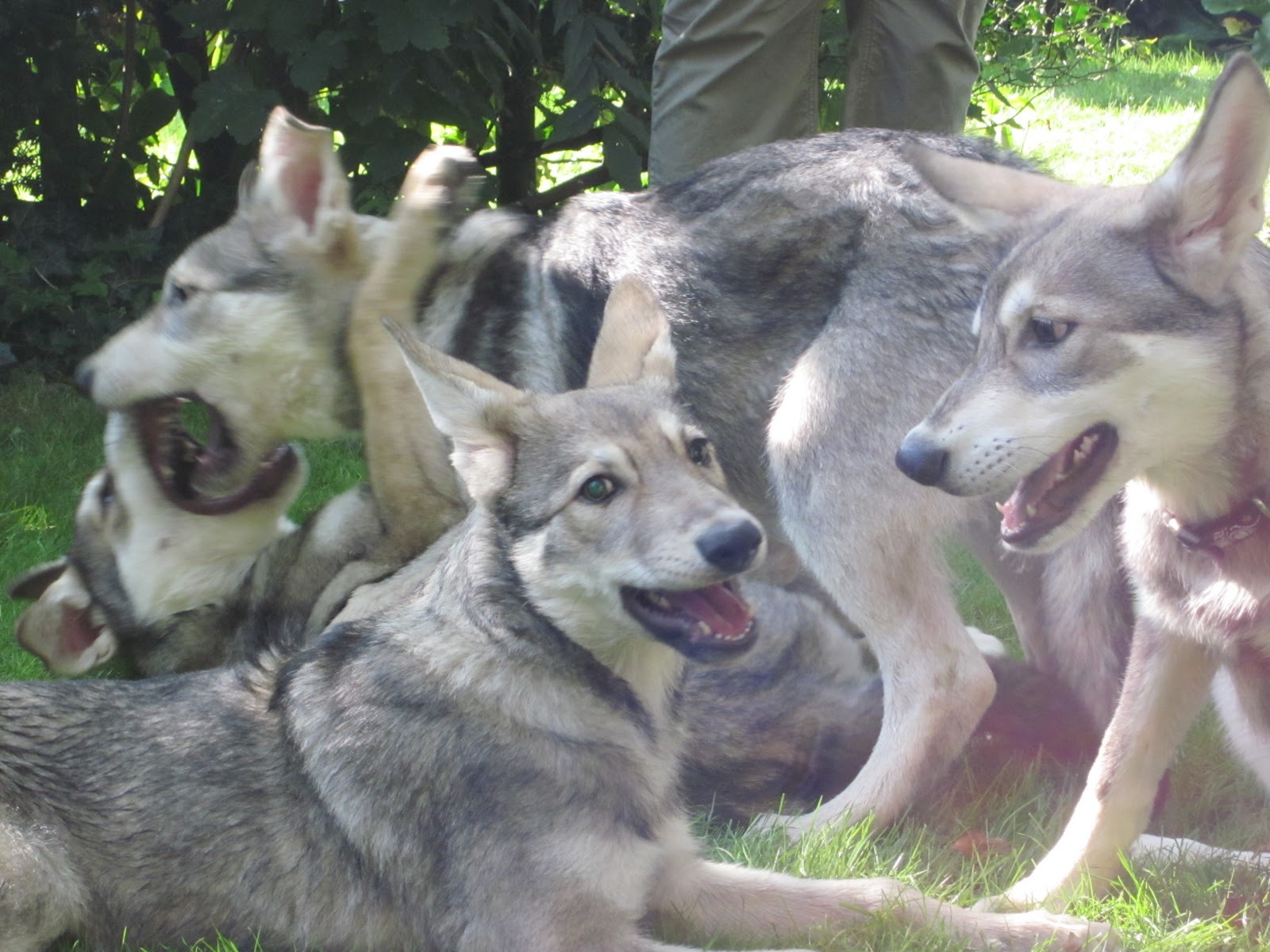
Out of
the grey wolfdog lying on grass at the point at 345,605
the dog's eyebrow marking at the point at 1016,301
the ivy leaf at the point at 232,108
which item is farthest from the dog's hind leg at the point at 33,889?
the ivy leaf at the point at 232,108

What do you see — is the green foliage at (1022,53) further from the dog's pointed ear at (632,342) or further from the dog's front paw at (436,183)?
the dog's pointed ear at (632,342)

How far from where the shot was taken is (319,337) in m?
4.50

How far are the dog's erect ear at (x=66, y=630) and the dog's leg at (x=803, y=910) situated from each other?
2.12 meters

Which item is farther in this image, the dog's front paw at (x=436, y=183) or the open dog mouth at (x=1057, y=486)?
the dog's front paw at (x=436, y=183)

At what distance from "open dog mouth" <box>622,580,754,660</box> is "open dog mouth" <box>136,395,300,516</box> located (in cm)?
205

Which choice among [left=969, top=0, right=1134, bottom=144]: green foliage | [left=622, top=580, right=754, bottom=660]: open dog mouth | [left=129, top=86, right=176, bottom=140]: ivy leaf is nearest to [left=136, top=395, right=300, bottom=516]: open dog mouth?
[left=622, top=580, right=754, bottom=660]: open dog mouth

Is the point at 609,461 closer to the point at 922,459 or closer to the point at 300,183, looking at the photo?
the point at 922,459

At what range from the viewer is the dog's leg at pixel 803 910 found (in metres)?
3.08

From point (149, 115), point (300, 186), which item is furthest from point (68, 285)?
point (300, 186)

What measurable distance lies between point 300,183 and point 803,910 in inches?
106

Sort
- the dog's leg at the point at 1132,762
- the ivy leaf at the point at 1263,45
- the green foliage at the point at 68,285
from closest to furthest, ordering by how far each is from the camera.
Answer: the dog's leg at the point at 1132,762 → the green foliage at the point at 68,285 → the ivy leaf at the point at 1263,45

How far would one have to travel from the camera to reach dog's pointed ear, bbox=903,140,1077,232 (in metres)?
3.60

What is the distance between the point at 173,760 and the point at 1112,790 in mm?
2153

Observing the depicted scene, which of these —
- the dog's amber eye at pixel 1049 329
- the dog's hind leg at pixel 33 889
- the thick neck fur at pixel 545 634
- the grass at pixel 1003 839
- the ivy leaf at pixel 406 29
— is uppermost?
the ivy leaf at pixel 406 29
